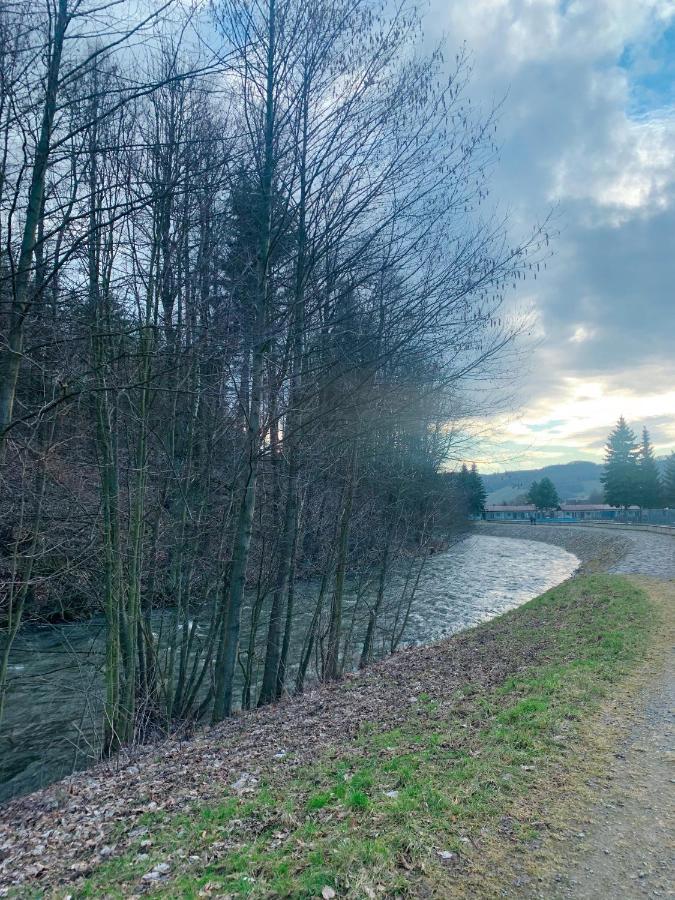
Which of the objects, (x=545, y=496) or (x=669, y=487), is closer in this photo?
(x=669, y=487)

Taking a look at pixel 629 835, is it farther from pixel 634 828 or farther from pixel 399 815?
pixel 399 815

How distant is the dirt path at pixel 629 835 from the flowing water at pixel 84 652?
268 inches

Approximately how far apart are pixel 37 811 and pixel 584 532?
51.9 metres

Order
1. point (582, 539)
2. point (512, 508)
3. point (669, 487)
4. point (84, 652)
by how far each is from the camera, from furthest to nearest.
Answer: point (512, 508) < point (669, 487) < point (582, 539) < point (84, 652)

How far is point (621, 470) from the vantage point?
69.2 meters

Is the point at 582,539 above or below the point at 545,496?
below

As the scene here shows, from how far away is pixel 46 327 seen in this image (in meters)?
5.22

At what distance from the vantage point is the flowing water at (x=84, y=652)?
8195mm

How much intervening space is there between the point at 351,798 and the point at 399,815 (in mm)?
537

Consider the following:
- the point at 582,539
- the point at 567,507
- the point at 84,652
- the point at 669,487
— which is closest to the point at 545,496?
the point at 567,507

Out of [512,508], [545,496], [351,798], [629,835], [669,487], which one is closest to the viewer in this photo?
[629,835]

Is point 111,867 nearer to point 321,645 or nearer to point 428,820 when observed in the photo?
point 428,820

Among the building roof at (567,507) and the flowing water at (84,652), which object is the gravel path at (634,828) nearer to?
the flowing water at (84,652)

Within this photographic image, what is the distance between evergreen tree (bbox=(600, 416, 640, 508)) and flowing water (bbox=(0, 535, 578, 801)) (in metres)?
39.2
